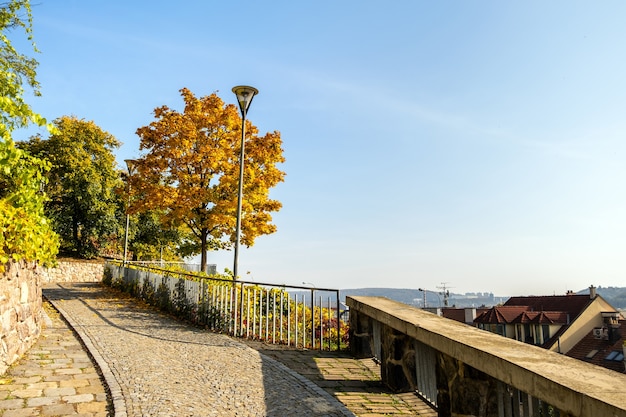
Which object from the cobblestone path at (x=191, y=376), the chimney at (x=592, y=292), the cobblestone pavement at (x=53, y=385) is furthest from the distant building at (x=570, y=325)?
the cobblestone pavement at (x=53, y=385)

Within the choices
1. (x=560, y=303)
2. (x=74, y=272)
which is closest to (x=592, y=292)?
(x=560, y=303)

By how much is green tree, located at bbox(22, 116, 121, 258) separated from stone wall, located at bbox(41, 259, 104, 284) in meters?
2.84

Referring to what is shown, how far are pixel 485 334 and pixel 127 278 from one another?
689 inches

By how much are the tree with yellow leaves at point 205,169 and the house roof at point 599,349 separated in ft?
103

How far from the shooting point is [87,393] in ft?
19.5

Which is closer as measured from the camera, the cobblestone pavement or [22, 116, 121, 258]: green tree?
the cobblestone pavement

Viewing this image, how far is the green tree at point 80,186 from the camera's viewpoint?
3222 centimetres

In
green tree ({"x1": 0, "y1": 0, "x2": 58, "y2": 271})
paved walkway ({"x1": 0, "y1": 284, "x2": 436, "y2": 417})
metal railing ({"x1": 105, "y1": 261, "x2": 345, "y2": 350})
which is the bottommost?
paved walkway ({"x1": 0, "y1": 284, "x2": 436, "y2": 417})

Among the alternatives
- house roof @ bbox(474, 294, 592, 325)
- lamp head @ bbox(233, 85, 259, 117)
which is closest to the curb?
lamp head @ bbox(233, 85, 259, 117)

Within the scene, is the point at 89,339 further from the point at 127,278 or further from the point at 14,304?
the point at 127,278

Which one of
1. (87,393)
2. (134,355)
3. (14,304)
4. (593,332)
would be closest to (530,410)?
(87,393)

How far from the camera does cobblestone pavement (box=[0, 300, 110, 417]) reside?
5.34 m

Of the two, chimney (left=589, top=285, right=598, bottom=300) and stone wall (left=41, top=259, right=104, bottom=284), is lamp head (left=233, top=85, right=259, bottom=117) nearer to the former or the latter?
stone wall (left=41, top=259, right=104, bottom=284)

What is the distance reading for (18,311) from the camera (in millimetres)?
7855
